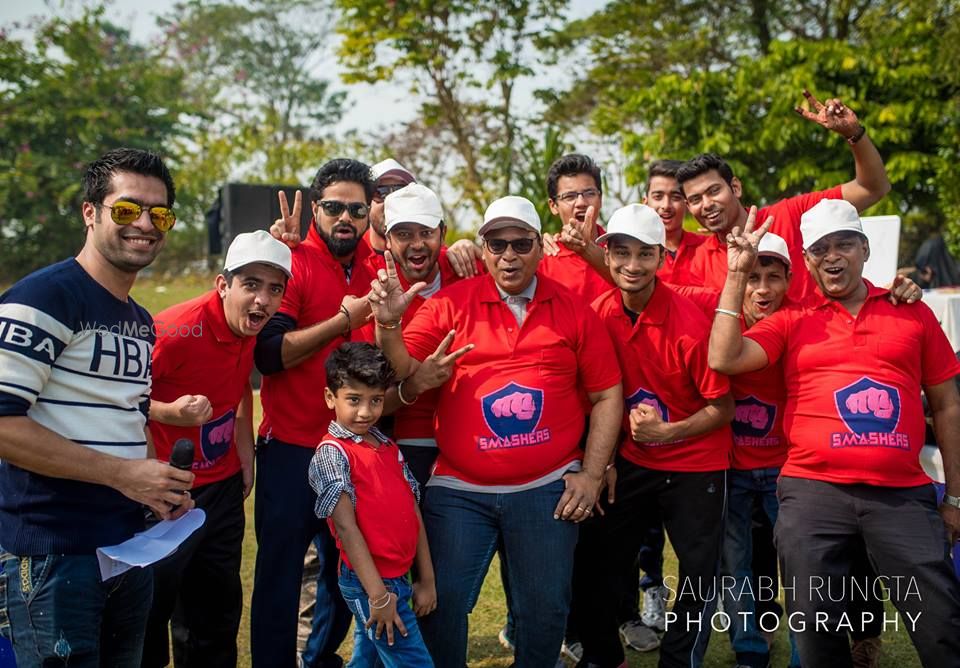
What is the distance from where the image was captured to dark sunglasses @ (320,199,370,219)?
161 inches

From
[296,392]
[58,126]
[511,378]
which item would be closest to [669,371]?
[511,378]

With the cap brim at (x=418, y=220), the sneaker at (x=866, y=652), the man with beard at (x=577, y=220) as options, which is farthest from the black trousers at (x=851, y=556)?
the cap brim at (x=418, y=220)

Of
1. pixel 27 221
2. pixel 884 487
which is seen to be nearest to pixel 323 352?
pixel 884 487

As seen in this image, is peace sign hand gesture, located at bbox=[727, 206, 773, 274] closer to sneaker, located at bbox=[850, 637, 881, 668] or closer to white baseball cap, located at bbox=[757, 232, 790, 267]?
white baseball cap, located at bbox=[757, 232, 790, 267]

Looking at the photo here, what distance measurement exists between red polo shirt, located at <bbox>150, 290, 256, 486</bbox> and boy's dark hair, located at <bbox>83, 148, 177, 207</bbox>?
890 millimetres

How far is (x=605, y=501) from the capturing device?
3.95 metres

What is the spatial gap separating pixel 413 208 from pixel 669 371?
54.3 inches

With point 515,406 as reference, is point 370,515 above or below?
below

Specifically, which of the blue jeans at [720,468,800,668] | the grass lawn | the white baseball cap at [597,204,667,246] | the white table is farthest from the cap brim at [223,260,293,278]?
the white table

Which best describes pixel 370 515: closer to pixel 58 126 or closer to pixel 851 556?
pixel 851 556

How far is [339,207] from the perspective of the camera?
4090 millimetres

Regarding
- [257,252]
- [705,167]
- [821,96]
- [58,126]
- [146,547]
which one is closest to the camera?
[146,547]

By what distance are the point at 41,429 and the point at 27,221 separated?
24.0 meters

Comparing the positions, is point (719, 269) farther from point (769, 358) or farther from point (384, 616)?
point (384, 616)
